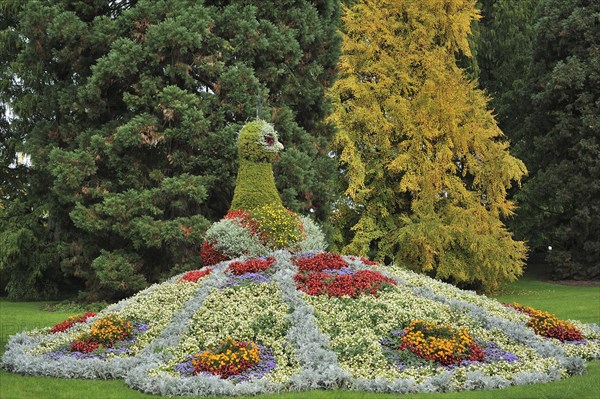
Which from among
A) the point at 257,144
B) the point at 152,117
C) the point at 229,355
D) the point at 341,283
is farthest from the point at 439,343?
the point at 152,117

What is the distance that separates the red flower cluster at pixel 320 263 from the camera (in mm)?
12380

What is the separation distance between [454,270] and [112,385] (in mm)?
16024

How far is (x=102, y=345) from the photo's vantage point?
34.6ft

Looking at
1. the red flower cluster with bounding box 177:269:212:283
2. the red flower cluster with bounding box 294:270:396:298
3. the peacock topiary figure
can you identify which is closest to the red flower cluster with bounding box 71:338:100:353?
the red flower cluster with bounding box 177:269:212:283

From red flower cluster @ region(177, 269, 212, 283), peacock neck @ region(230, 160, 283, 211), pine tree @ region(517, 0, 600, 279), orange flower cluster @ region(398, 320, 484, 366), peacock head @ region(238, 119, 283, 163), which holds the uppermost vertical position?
pine tree @ region(517, 0, 600, 279)

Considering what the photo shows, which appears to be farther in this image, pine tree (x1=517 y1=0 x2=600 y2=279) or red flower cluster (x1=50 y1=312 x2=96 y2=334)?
pine tree (x1=517 y1=0 x2=600 y2=279)

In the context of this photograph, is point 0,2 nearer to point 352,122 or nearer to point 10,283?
point 10,283

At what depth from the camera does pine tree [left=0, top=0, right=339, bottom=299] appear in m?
18.2

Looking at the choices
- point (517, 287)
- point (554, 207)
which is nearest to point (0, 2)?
point (517, 287)

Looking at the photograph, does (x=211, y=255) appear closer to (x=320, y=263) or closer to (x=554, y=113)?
(x=320, y=263)

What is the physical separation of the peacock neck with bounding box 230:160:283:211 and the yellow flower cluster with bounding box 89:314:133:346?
3972 mm

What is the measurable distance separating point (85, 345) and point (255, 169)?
5.36m

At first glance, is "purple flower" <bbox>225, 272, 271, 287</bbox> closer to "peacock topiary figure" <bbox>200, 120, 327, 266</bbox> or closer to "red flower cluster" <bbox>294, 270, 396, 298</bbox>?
"red flower cluster" <bbox>294, 270, 396, 298</bbox>

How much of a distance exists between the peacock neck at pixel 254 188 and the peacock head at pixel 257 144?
14 cm
